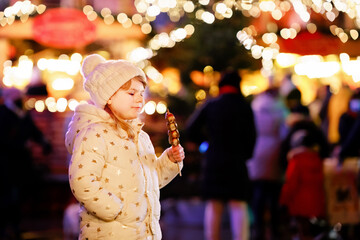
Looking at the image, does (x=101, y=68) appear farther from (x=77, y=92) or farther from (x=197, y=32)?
(x=77, y=92)

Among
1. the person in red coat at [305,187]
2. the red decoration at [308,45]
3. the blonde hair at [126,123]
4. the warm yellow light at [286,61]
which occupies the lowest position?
the person in red coat at [305,187]

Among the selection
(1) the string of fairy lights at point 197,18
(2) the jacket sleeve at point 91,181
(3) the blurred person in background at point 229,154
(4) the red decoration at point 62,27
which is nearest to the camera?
(2) the jacket sleeve at point 91,181

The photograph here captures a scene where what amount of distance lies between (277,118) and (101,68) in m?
6.10

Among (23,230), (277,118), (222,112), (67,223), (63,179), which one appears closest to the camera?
(222,112)

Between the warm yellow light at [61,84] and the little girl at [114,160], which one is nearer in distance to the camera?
the little girl at [114,160]

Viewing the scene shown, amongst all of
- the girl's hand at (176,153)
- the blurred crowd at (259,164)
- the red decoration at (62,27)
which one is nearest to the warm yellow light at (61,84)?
the red decoration at (62,27)

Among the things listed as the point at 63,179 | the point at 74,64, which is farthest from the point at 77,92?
the point at 63,179

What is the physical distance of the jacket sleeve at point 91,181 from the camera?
450cm

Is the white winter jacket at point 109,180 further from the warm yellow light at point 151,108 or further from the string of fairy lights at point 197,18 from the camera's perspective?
the warm yellow light at point 151,108

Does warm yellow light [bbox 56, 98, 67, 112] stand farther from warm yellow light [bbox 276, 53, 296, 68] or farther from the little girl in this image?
the little girl

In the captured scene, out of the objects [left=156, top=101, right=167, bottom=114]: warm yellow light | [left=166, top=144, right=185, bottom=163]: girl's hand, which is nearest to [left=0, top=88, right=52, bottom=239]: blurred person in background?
[left=156, top=101, right=167, bottom=114]: warm yellow light

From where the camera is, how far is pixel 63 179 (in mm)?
14805

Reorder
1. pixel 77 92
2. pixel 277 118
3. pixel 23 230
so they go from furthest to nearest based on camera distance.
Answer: pixel 77 92
pixel 23 230
pixel 277 118

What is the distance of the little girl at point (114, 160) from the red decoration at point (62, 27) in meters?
6.82
